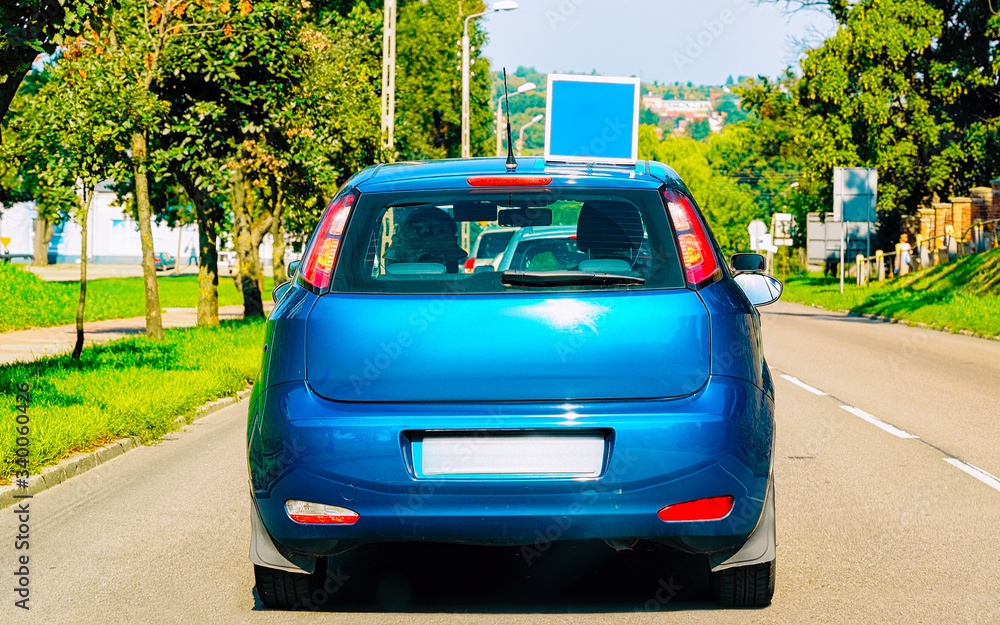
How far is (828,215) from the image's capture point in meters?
52.3

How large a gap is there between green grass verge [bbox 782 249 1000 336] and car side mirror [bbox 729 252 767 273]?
1677cm

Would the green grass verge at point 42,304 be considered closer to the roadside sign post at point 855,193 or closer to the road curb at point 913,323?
Answer: the road curb at point 913,323

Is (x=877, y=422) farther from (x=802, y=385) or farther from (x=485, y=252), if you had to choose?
(x=485, y=252)

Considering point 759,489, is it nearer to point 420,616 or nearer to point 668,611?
point 668,611

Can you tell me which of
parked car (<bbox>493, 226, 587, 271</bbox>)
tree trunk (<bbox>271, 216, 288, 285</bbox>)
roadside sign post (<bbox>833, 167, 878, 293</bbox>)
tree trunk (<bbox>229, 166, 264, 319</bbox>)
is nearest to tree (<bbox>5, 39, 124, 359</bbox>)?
tree trunk (<bbox>229, 166, 264, 319</bbox>)

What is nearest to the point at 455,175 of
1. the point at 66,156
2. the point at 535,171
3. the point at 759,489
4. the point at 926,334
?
the point at 535,171

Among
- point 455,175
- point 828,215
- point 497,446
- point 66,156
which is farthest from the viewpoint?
point 828,215

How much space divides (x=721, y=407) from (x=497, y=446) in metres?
0.79

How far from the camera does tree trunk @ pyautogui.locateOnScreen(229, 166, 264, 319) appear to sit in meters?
25.5

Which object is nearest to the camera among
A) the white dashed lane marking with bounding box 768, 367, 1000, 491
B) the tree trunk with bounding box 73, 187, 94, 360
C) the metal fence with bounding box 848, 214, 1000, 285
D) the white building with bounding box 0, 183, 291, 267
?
the white dashed lane marking with bounding box 768, 367, 1000, 491

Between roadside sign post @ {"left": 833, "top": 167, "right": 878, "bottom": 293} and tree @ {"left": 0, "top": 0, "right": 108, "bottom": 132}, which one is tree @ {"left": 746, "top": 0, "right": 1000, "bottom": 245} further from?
tree @ {"left": 0, "top": 0, "right": 108, "bottom": 132}

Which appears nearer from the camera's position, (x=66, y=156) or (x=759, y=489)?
(x=759, y=489)

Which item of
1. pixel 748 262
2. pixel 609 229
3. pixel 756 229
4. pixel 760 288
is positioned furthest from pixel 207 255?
pixel 756 229

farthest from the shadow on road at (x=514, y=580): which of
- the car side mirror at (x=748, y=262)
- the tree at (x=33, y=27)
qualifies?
the tree at (x=33, y=27)
